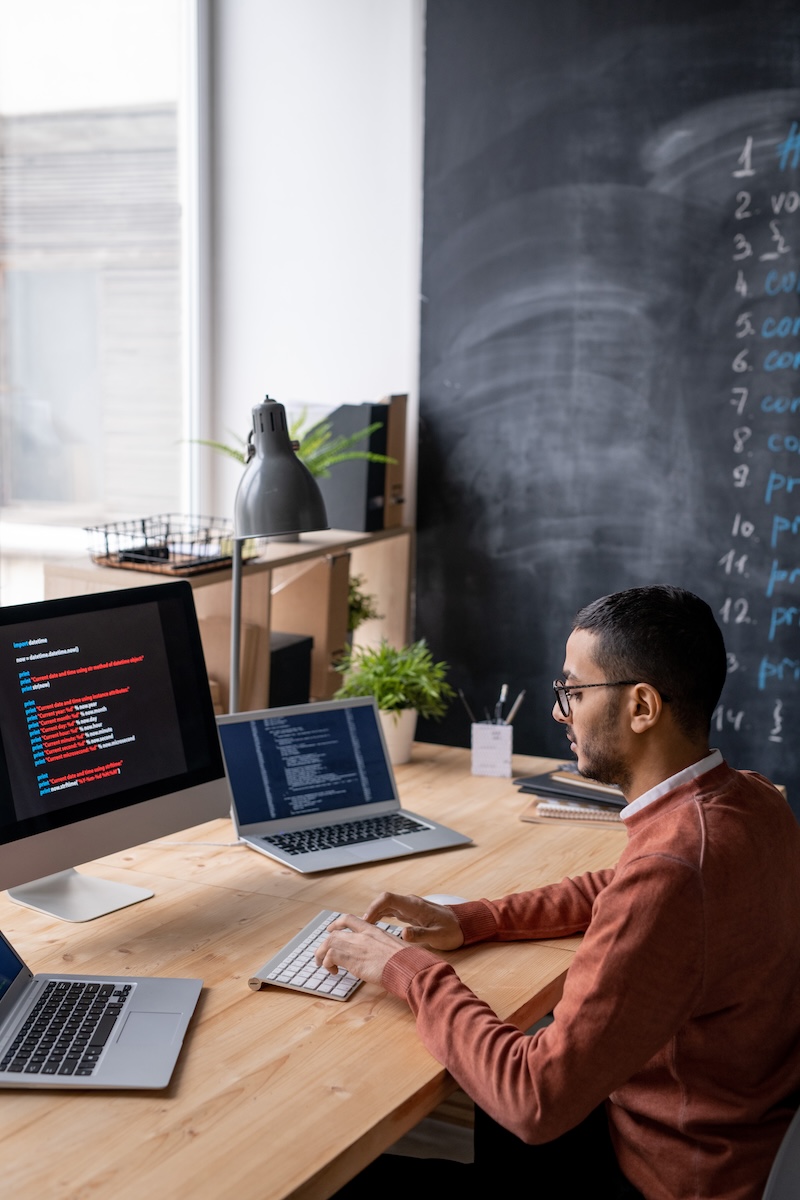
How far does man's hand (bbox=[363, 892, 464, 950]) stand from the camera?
1635 millimetres

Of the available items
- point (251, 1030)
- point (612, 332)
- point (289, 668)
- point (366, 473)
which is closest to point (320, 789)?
point (251, 1030)

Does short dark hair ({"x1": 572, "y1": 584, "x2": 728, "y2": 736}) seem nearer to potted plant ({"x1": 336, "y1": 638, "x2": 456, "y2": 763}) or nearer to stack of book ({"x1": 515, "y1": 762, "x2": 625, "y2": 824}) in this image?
stack of book ({"x1": 515, "y1": 762, "x2": 625, "y2": 824})

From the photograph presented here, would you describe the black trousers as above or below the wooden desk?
below

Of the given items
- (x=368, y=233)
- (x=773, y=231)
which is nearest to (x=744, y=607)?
(x=773, y=231)

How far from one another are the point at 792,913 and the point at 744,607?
1.78m

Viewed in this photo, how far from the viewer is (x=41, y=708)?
1682mm

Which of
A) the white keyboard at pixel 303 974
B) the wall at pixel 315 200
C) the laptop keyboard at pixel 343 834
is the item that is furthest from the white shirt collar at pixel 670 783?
the wall at pixel 315 200

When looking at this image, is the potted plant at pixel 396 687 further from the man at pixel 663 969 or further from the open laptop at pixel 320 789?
the man at pixel 663 969

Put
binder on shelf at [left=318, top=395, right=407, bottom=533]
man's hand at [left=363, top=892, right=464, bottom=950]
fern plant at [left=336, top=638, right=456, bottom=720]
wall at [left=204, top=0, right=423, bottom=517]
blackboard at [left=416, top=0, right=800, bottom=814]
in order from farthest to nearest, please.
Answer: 1. wall at [left=204, top=0, right=423, bottom=517]
2. binder on shelf at [left=318, top=395, right=407, bottom=533]
3. blackboard at [left=416, top=0, right=800, bottom=814]
4. fern plant at [left=336, top=638, right=456, bottom=720]
5. man's hand at [left=363, top=892, right=464, bottom=950]

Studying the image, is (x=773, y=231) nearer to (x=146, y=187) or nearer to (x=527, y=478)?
(x=527, y=478)

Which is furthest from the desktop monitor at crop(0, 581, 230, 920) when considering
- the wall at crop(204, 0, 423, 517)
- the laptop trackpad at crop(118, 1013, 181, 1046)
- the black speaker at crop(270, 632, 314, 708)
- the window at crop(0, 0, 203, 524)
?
the window at crop(0, 0, 203, 524)

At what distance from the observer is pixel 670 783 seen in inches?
53.8

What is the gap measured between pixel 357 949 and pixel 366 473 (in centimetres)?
180

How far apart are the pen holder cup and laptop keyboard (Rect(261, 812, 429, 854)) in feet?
1.22
